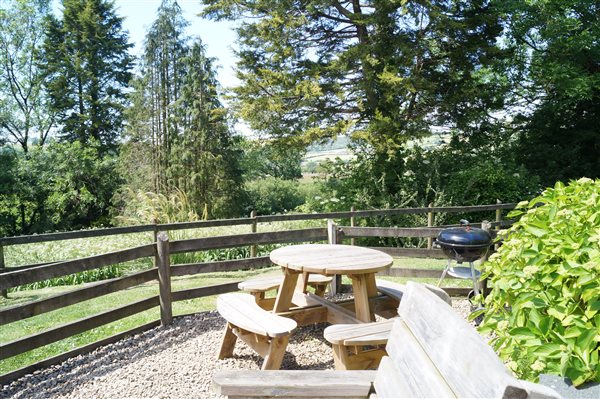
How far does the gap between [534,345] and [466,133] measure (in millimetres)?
14629

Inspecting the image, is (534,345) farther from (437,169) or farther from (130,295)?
(437,169)

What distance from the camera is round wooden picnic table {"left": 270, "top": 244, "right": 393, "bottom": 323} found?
4.02m

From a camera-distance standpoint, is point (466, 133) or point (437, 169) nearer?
point (437, 169)

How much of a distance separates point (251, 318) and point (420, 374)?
2.48m

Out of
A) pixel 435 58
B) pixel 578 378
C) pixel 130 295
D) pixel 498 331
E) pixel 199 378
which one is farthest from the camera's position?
pixel 435 58

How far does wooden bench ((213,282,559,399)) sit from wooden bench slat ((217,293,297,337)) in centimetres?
149

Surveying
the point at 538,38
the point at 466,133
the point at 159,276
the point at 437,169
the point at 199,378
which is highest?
the point at 538,38

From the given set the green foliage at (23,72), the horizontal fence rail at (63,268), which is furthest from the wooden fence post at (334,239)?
the green foliage at (23,72)

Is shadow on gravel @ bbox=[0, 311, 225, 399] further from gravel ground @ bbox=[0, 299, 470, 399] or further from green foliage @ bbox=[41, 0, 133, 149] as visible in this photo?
green foliage @ bbox=[41, 0, 133, 149]

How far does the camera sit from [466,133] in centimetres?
1521

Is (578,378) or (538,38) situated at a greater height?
(538,38)

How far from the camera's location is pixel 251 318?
3.77m

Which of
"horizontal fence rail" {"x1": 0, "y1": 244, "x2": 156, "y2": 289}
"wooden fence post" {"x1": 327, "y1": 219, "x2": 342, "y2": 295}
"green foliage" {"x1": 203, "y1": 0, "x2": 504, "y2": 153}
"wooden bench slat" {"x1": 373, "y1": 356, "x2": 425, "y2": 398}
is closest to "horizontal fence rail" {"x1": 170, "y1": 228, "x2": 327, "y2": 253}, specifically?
"wooden fence post" {"x1": 327, "y1": 219, "x2": 342, "y2": 295}

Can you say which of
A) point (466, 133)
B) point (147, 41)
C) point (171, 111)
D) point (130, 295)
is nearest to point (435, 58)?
point (466, 133)
